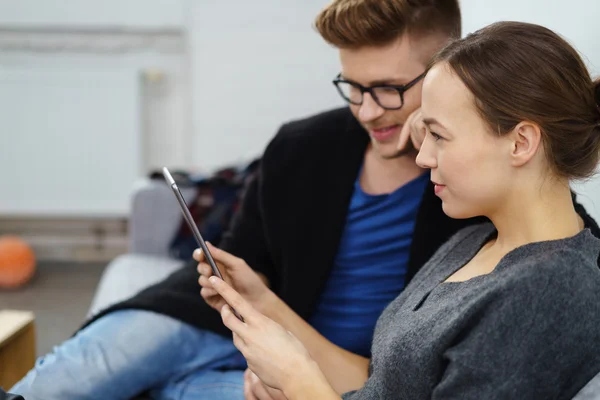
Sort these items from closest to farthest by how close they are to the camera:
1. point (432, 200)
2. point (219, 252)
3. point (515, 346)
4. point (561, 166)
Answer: point (515, 346)
point (561, 166)
point (219, 252)
point (432, 200)

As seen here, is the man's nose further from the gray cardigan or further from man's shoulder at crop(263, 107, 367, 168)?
the gray cardigan

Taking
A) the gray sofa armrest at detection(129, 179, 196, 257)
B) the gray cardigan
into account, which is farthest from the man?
the gray sofa armrest at detection(129, 179, 196, 257)

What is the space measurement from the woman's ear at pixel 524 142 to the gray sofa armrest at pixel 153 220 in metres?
1.69

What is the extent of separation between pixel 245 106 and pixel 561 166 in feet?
7.94

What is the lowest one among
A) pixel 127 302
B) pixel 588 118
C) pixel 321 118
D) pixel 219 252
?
pixel 127 302

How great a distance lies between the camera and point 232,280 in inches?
49.3

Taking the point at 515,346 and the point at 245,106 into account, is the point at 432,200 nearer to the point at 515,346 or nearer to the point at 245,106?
the point at 515,346

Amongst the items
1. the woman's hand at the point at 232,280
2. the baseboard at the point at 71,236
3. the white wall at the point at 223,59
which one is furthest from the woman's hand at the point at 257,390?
the baseboard at the point at 71,236

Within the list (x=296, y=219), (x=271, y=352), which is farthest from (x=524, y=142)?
(x=296, y=219)

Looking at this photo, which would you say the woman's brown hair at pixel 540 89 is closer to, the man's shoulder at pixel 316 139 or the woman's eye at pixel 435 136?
the woman's eye at pixel 435 136

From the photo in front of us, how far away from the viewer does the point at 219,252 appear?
3.89 feet

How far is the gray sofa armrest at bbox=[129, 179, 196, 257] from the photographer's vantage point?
7.86 ft

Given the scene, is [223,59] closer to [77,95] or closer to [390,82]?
[77,95]

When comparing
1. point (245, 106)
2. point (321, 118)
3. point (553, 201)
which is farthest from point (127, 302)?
point (245, 106)
